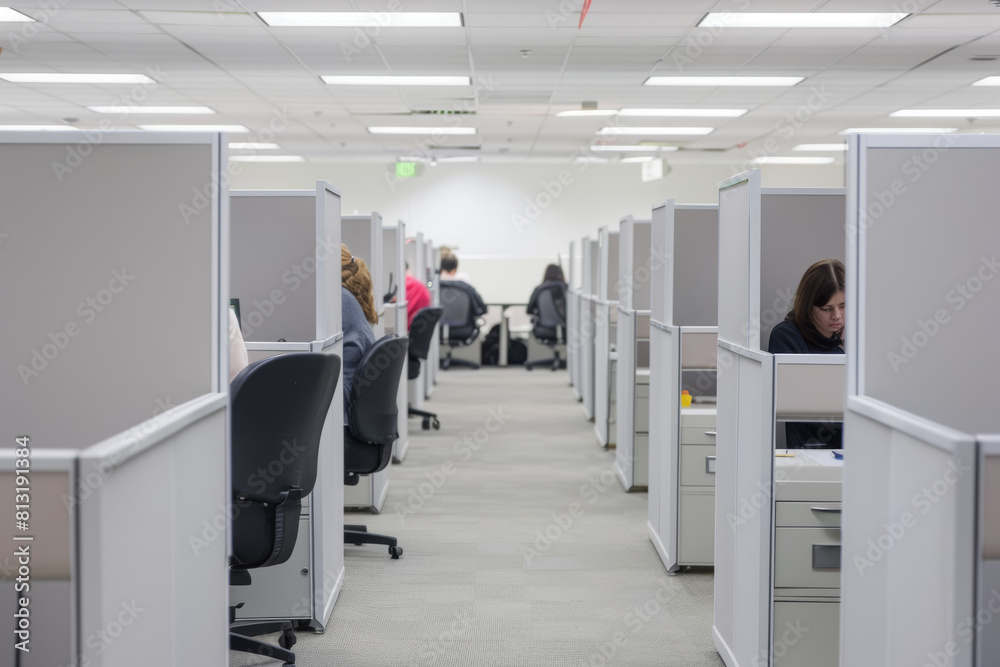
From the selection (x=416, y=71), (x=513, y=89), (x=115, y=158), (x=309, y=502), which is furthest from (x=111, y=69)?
(x=115, y=158)

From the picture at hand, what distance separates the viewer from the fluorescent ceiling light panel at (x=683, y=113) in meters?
8.31

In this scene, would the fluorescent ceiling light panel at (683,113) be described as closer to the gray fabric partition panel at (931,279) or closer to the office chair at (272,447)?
the office chair at (272,447)

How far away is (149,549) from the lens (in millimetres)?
1290

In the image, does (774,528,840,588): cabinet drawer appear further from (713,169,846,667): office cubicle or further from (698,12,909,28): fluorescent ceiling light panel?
(698,12,909,28): fluorescent ceiling light panel

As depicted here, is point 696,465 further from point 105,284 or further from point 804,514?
point 105,284

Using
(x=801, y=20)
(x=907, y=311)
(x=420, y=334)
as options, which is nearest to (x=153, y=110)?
(x=420, y=334)

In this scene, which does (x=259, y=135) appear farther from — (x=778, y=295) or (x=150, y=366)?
(x=150, y=366)

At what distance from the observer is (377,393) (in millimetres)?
3217

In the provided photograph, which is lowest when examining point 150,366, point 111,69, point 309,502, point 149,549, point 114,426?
point 309,502

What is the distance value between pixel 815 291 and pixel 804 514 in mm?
813

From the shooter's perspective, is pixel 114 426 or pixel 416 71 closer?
pixel 114 426

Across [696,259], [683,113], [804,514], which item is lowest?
[804,514]

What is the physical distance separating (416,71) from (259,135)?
399cm

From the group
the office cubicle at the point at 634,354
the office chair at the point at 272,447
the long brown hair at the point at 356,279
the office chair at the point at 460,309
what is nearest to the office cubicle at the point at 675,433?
the office cubicle at the point at 634,354
